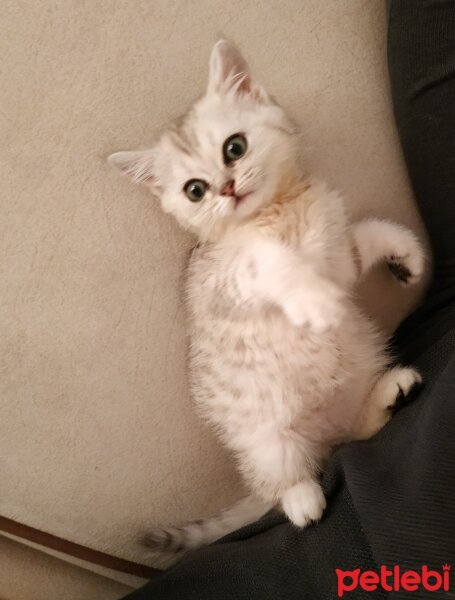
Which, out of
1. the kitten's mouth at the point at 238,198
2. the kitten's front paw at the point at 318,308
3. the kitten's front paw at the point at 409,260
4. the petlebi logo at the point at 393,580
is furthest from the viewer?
the kitten's front paw at the point at 409,260

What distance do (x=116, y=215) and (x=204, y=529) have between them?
28.7 inches

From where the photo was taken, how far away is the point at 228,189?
86cm

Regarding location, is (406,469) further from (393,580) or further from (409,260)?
(409,260)

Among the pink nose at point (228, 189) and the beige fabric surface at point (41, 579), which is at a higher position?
the pink nose at point (228, 189)

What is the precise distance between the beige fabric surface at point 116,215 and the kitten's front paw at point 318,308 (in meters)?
0.36

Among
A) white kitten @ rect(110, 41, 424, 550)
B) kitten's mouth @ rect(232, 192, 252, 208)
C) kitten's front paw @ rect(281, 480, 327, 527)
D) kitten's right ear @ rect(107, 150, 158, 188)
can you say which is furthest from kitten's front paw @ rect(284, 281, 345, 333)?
kitten's right ear @ rect(107, 150, 158, 188)

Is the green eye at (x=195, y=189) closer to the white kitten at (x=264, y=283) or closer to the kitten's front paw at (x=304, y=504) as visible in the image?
the white kitten at (x=264, y=283)

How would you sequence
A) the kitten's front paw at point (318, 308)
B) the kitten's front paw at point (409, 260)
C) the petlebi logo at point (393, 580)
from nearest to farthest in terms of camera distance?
the petlebi logo at point (393, 580), the kitten's front paw at point (318, 308), the kitten's front paw at point (409, 260)

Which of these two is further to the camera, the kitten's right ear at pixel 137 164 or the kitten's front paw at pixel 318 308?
the kitten's right ear at pixel 137 164

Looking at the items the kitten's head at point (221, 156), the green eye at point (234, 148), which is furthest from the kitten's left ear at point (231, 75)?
the green eye at point (234, 148)

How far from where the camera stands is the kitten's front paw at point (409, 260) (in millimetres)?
998

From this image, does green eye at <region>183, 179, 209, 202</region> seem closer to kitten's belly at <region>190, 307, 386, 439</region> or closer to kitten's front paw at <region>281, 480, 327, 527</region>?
kitten's belly at <region>190, 307, 386, 439</region>

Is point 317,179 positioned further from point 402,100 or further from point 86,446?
point 86,446

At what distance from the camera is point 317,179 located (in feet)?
3.27
